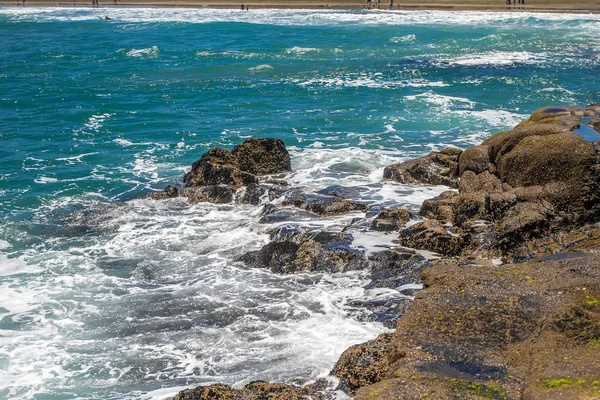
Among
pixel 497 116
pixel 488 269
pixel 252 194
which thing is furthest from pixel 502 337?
pixel 497 116

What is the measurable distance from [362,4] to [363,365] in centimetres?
5974

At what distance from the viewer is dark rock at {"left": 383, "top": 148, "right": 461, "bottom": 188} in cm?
1805

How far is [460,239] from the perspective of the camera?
13.2 m

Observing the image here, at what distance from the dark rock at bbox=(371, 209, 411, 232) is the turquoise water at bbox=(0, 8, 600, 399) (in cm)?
124

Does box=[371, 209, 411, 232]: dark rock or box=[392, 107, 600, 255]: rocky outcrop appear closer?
box=[392, 107, 600, 255]: rocky outcrop

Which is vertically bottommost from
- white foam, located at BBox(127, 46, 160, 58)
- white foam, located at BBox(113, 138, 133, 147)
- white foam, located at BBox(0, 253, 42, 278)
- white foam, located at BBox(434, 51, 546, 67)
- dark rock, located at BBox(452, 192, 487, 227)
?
white foam, located at BBox(0, 253, 42, 278)

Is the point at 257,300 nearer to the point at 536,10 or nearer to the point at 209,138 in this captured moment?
the point at 209,138

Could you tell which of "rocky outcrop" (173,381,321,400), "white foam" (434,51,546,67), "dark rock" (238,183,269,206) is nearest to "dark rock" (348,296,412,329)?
"rocky outcrop" (173,381,321,400)

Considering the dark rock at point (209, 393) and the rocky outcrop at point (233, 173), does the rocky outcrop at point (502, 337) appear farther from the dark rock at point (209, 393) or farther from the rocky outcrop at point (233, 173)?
the rocky outcrop at point (233, 173)

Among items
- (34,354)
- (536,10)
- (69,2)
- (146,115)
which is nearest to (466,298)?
(34,354)

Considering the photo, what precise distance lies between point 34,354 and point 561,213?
9307 millimetres

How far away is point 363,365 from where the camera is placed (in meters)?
9.00

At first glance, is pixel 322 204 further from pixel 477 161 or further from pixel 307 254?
pixel 477 161

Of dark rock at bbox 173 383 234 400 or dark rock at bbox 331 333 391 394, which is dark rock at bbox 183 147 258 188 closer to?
dark rock at bbox 331 333 391 394
